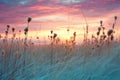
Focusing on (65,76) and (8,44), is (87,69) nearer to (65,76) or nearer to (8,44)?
(65,76)

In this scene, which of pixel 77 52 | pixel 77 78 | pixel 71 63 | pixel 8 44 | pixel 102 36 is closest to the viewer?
pixel 77 78

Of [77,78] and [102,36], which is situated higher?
[102,36]

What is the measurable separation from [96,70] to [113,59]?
0.30 m

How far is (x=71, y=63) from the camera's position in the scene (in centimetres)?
426

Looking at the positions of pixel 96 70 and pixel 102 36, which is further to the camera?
pixel 102 36

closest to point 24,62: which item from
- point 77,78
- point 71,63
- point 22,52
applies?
point 22,52

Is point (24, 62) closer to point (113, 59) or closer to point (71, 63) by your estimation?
point (71, 63)

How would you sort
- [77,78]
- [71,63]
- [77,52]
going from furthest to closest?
[77,52] → [71,63] → [77,78]

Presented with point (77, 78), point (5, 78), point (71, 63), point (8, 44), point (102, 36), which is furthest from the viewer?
point (8, 44)

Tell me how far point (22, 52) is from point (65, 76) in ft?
8.27

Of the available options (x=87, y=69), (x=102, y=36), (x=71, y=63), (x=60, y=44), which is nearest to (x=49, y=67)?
(x=71, y=63)

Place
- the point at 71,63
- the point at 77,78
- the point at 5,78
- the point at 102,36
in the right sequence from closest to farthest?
1. the point at 77,78
2. the point at 71,63
3. the point at 5,78
4. the point at 102,36

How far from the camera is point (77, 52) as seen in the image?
5.44 meters

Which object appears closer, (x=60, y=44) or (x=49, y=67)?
(x=49, y=67)
